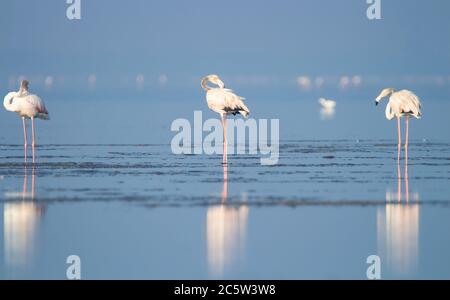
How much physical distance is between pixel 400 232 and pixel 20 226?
414 cm

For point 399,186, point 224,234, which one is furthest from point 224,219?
point 399,186

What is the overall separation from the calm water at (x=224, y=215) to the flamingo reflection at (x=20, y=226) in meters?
0.02

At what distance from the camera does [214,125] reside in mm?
35062

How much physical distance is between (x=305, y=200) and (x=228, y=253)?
11.9 ft

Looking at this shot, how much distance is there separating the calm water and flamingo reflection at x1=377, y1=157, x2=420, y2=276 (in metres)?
0.01

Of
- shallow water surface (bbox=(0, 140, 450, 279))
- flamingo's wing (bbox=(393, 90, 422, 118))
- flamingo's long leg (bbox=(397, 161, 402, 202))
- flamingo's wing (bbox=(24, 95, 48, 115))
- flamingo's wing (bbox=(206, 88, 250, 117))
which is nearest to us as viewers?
shallow water surface (bbox=(0, 140, 450, 279))

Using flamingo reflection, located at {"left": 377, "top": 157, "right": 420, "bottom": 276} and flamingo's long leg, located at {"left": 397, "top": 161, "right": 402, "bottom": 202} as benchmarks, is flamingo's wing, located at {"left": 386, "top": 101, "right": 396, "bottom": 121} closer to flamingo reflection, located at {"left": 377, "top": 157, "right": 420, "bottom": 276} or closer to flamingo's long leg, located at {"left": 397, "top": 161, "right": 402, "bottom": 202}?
flamingo's long leg, located at {"left": 397, "top": 161, "right": 402, "bottom": 202}

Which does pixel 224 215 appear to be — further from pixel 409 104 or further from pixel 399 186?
pixel 409 104

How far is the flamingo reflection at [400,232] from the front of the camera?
1168 cm

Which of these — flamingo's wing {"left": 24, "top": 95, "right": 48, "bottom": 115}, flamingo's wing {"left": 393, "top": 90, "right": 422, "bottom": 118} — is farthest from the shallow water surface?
flamingo's wing {"left": 24, "top": 95, "right": 48, "bottom": 115}

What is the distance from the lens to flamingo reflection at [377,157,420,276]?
11.7 metres

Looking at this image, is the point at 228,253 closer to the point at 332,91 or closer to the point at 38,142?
the point at 38,142

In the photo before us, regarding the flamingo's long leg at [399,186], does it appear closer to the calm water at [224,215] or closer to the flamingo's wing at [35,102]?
the calm water at [224,215]

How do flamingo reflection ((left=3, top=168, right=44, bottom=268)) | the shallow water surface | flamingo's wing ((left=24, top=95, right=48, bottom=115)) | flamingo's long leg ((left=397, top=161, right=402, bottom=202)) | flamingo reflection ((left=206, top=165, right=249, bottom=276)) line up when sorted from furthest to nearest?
Answer: flamingo's wing ((left=24, top=95, right=48, bottom=115)), flamingo's long leg ((left=397, top=161, right=402, bottom=202)), flamingo reflection ((left=3, top=168, right=44, bottom=268)), flamingo reflection ((left=206, top=165, right=249, bottom=276)), the shallow water surface
